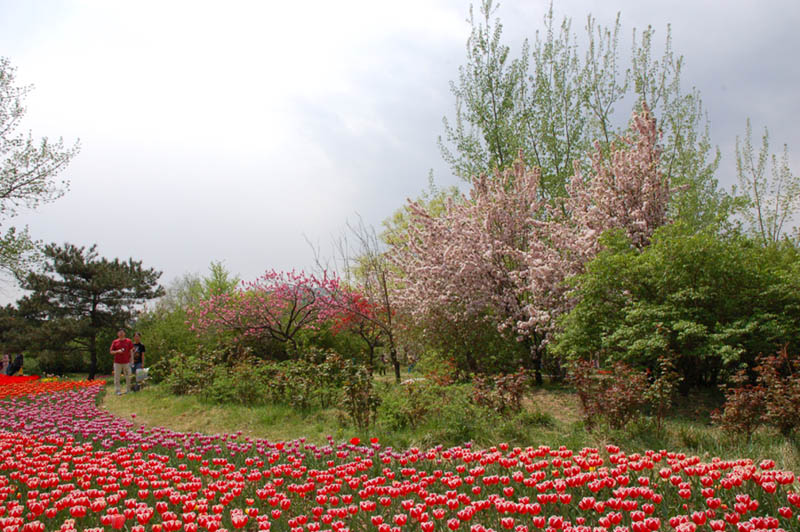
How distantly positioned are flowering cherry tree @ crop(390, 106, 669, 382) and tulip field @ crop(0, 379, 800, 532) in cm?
558

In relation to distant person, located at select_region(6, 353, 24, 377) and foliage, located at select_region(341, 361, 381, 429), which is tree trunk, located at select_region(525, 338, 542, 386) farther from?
distant person, located at select_region(6, 353, 24, 377)

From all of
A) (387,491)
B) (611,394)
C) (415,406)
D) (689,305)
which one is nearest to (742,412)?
(611,394)

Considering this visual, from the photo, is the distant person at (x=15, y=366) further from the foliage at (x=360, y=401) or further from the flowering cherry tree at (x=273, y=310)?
the foliage at (x=360, y=401)

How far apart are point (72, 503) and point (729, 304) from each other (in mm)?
7993

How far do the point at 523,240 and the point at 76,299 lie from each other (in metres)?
24.2

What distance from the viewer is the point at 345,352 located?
16.9 m

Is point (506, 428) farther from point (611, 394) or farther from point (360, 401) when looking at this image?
point (360, 401)

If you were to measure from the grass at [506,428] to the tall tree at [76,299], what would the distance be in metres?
18.2

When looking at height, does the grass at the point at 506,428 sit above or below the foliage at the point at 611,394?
below

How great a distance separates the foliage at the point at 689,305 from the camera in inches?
266

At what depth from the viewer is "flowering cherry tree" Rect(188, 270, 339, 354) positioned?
16328 millimetres

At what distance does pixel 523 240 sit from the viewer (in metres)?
11.9

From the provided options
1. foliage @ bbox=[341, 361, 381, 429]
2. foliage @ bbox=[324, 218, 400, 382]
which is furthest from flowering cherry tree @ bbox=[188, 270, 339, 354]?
foliage @ bbox=[341, 361, 381, 429]

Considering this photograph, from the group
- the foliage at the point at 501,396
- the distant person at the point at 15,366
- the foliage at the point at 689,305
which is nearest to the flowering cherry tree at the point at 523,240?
the foliage at the point at 689,305
